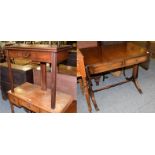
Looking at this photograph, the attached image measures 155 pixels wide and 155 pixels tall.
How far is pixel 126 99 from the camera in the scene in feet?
6.11

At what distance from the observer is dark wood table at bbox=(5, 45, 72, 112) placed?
1.00 meters

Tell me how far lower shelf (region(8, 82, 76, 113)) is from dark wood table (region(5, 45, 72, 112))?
3 cm

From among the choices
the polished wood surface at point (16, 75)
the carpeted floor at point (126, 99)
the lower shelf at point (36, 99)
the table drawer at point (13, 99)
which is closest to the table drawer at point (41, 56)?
the polished wood surface at point (16, 75)

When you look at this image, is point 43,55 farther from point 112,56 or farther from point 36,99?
point 112,56

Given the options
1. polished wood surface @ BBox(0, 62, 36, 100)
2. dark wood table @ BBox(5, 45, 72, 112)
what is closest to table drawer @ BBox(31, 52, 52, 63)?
dark wood table @ BBox(5, 45, 72, 112)

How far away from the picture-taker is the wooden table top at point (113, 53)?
168cm

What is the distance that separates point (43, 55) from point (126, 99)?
1210 mm

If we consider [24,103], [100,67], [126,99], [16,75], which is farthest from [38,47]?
[126,99]

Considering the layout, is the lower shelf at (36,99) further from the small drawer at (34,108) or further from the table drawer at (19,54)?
the table drawer at (19,54)
